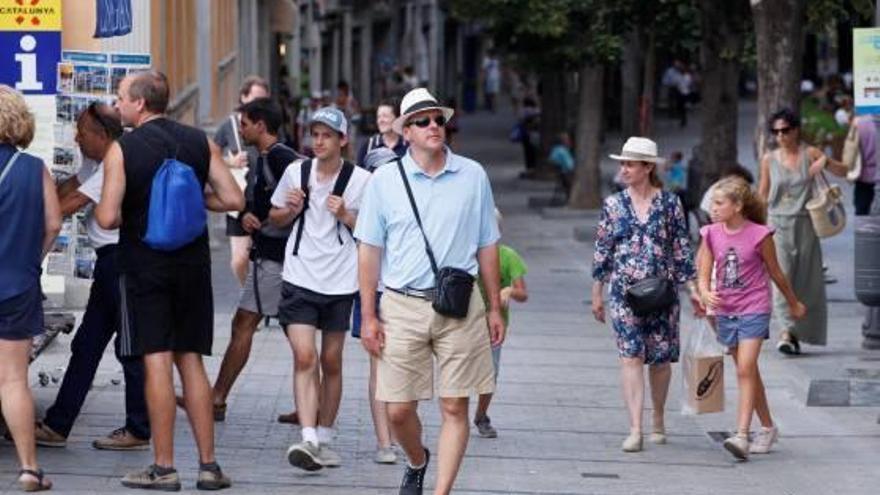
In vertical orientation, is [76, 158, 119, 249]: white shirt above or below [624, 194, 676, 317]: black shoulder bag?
above

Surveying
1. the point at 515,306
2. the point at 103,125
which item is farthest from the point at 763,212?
the point at 515,306

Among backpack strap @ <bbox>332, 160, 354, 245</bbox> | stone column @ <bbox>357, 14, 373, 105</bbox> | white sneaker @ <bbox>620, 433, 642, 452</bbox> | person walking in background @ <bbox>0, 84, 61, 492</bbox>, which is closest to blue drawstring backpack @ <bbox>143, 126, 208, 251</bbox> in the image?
person walking in background @ <bbox>0, 84, 61, 492</bbox>

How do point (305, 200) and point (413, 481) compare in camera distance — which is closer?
point (413, 481)

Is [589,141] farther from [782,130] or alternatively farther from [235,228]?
[235,228]

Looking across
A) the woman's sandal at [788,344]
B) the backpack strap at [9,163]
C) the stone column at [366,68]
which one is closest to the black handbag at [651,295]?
the backpack strap at [9,163]

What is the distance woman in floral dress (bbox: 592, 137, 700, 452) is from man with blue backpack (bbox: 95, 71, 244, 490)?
8.04ft

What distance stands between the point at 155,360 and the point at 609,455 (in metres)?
2.88

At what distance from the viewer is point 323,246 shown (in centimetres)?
1023

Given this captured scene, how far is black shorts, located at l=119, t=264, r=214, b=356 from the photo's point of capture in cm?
932

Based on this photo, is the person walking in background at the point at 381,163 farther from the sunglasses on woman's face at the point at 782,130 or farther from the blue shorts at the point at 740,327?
the sunglasses on woman's face at the point at 782,130

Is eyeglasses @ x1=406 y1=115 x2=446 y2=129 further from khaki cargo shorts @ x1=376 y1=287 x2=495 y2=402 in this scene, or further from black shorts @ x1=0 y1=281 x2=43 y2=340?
black shorts @ x1=0 y1=281 x2=43 y2=340

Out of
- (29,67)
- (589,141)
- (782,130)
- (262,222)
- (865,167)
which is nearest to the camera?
(262,222)

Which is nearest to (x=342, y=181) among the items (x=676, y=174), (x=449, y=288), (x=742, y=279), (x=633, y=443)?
(x=449, y=288)

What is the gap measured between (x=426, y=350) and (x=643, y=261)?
100.0 inches
